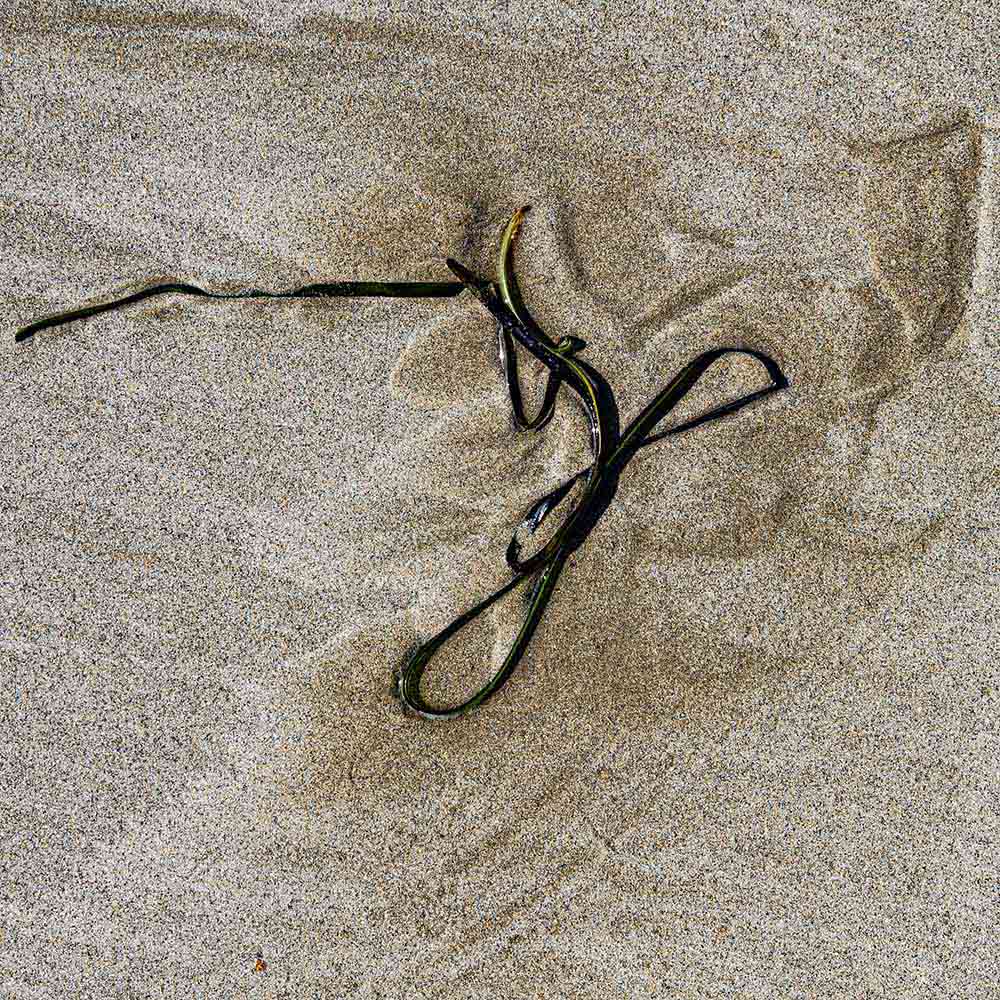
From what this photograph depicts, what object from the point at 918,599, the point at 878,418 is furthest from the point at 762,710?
the point at 878,418

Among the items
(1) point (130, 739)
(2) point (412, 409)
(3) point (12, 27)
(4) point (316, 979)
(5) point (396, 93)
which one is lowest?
(4) point (316, 979)

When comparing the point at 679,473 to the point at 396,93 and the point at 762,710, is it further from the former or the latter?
the point at 396,93

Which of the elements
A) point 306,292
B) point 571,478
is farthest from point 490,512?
point 306,292
